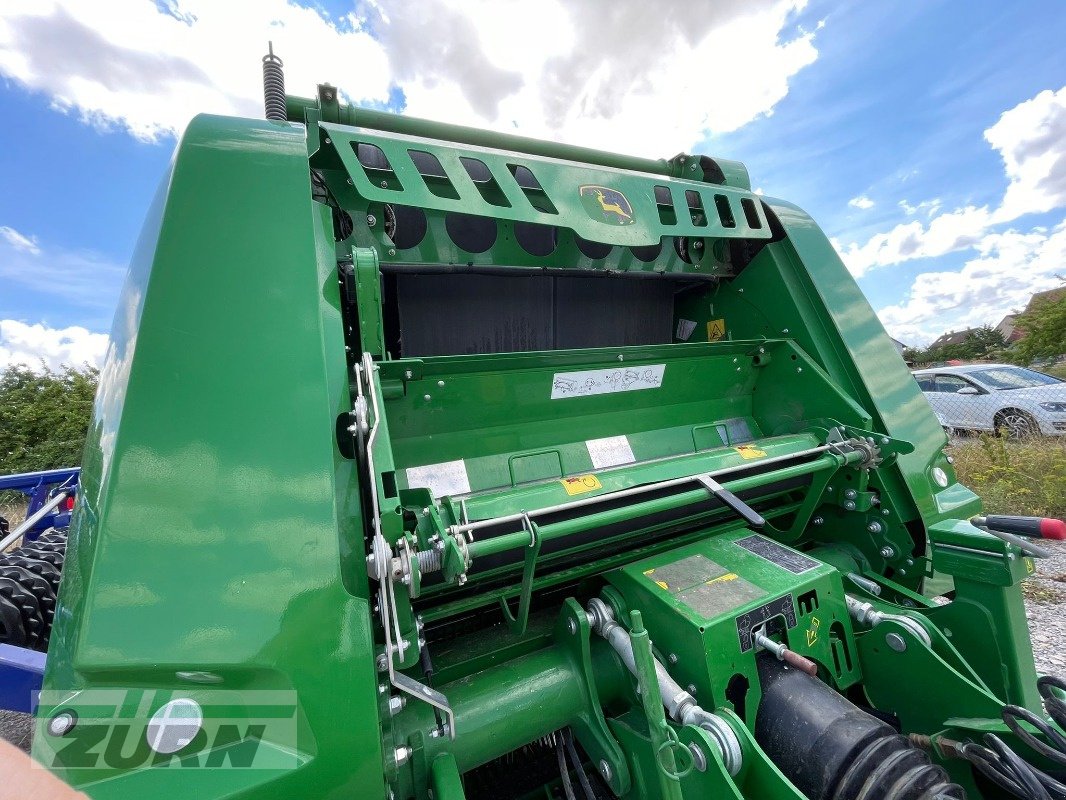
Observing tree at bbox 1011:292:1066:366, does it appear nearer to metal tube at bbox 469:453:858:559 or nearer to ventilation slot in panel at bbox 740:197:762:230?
ventilation slot in panel at bbox 740:197:762:230

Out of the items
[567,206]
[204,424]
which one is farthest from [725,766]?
[567,206]

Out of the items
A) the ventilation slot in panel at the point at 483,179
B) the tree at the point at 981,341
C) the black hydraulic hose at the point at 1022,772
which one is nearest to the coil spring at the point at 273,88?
the ventilation slot in panel at the point at 483,179

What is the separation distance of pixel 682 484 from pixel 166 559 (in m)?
1.55

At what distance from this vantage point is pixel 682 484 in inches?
70.9

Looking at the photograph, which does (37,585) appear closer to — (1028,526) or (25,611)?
(25,611)

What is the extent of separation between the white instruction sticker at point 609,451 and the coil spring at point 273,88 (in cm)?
192

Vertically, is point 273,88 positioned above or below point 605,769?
above

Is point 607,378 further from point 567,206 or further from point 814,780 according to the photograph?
point 814,780

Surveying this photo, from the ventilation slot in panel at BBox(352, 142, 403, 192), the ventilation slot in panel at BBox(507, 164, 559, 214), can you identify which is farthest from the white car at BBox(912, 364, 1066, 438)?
the ventilation slot in panel at BBox(352, 142, 403, 192)

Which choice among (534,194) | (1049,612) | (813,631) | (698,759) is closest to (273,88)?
(534,194)

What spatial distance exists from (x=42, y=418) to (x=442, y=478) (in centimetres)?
2395

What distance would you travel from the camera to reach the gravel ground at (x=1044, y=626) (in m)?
2.75

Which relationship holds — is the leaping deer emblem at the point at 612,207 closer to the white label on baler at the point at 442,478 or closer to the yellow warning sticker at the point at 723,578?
the white label on baler at the point at 442,478

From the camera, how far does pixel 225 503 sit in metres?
1.15
